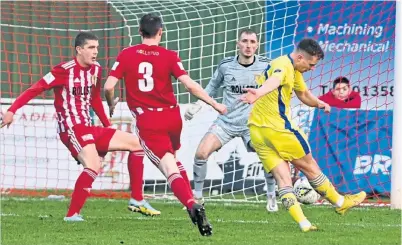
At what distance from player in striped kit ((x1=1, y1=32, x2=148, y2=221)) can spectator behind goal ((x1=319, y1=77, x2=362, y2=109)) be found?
4.64 m

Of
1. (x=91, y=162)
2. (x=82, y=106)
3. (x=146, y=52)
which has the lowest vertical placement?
(x=91, y=162)

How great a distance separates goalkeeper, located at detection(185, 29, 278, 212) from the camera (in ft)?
41.4

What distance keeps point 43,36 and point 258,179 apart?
14.0 feet

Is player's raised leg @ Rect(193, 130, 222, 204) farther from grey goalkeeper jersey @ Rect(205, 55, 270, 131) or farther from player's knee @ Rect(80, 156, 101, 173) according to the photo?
player's knee @ Rect(80, 156, 101, 173)

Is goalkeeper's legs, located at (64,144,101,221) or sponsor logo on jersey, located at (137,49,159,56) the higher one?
sponsor logo on jersey, located at (137,49,159,56)

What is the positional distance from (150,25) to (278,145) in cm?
163

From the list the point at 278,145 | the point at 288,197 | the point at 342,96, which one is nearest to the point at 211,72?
the point at 342,96

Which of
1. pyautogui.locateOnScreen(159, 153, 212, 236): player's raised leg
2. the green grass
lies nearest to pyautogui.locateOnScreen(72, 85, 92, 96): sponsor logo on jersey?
the green grass

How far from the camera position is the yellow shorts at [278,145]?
9.99 m

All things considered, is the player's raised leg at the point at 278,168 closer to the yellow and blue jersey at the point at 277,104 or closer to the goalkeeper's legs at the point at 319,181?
the yellow and blue jersey at the point at 277,104

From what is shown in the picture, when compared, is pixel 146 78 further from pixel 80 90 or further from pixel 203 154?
pixel 203 154

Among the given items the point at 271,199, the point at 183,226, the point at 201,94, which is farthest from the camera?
the point at 271,199

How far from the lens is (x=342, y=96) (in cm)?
1560

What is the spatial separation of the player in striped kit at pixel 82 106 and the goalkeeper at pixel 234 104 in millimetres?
1314
